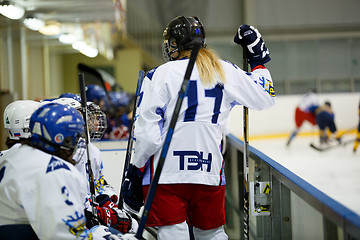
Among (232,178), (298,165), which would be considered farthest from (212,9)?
(232,178)

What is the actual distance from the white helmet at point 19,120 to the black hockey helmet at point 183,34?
69cm

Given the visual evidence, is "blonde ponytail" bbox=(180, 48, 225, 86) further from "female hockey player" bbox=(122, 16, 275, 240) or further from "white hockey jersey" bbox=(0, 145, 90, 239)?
"white hockey jersey" bbox=(0, 145, 90, 239)

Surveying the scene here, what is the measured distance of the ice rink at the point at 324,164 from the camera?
4121mm

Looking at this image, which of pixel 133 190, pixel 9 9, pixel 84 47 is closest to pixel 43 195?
pixel 133 190

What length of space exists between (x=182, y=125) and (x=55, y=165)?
1.67ft

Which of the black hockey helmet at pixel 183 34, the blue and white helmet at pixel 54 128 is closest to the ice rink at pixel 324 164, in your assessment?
the black hockey helmet at pixel 183 34

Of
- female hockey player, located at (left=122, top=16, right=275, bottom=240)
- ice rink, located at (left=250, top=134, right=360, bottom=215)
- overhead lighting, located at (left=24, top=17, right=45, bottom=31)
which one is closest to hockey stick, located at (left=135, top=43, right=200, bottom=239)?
female hockey player, located at (left=122, top=16, right=275, bottom=240)

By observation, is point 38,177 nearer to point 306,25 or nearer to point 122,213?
point 122,213

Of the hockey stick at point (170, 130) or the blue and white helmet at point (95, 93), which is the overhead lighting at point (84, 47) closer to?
the blue and white helmet at point (95, 93)

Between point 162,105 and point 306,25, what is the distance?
12225 millimetres

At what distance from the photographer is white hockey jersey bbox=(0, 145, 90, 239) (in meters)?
1.38

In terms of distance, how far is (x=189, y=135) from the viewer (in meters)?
1.73

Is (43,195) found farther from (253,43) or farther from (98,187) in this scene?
(253,43)

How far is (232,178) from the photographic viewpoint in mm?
3303
